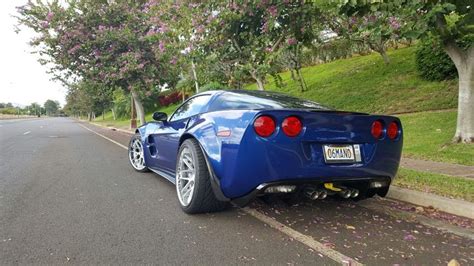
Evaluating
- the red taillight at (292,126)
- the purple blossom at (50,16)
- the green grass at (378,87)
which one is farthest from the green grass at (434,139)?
the purple blossom at (50,16)

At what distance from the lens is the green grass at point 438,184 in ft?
13.8

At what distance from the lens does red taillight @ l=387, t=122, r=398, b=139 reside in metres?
3.70

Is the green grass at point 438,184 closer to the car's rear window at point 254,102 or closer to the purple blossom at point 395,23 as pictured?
the car's rear window at point 254,102

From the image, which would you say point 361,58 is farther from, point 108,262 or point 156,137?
point 108,262

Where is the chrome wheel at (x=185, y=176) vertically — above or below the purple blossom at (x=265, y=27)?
below

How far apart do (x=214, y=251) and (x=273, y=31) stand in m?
8.15

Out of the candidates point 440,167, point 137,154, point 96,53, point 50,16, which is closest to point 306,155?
point 440,167

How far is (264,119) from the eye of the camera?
10.5 ft

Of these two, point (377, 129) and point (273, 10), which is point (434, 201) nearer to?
point (377, 129)

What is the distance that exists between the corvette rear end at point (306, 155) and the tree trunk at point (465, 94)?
4.38 meters

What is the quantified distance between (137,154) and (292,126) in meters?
4.12

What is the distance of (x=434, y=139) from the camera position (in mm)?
7914

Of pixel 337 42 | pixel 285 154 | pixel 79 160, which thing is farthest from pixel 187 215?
pixel 337 42

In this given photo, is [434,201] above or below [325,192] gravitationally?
below
